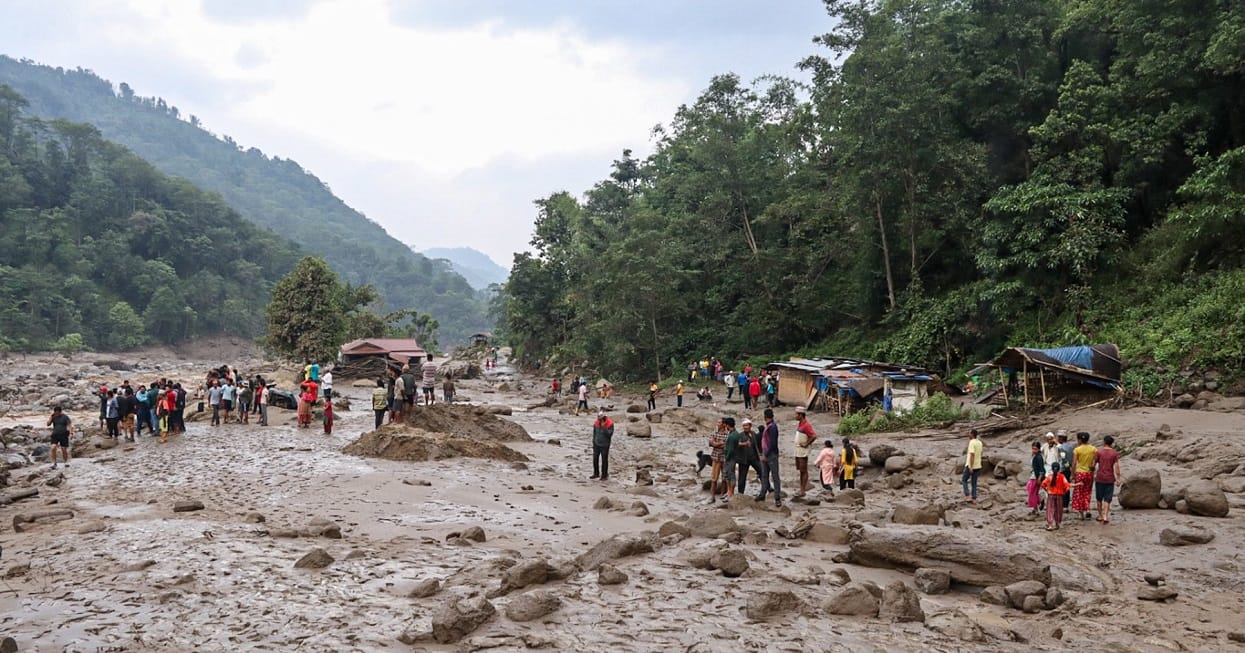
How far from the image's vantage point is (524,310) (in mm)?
→ 64500

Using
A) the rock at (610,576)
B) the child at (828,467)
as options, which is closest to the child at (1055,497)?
the child at (828,467)

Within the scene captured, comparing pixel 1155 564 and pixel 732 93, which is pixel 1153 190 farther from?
pixel 732 93

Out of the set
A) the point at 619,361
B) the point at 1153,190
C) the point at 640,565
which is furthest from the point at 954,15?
the point at 640,565

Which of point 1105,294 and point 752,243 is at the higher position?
point 752,243

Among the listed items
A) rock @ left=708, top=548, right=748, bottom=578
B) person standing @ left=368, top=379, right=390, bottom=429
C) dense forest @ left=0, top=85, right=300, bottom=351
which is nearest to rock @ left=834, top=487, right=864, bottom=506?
rock @ left=708, top=548, right=748, bottom=578

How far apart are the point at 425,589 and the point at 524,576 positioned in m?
1.11

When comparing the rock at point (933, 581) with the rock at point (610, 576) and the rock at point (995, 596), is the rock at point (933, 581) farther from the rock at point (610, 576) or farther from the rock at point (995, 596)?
the rock at point (610, 576)

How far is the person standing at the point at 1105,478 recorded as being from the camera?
38.1 feet

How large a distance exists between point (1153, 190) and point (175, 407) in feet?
118

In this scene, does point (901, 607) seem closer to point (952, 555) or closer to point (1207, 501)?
point (952, 555)

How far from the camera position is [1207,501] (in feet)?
36.8

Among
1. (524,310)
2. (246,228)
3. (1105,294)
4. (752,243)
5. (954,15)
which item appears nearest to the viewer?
(1105,294)

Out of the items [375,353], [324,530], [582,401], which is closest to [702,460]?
[324,530]

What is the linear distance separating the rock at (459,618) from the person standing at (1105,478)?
10.2m
